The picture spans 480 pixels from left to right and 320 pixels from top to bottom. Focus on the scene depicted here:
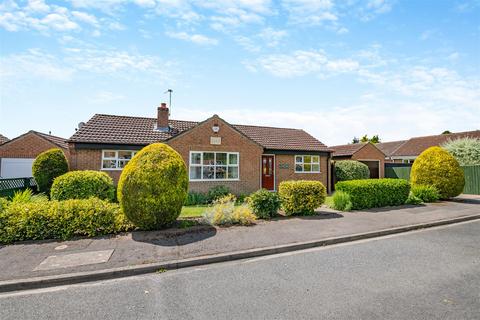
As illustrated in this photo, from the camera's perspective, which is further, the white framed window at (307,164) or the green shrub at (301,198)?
the white framed window at (307,164)

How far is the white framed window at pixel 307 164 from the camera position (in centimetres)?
1752

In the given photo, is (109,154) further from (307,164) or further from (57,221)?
(307,164)

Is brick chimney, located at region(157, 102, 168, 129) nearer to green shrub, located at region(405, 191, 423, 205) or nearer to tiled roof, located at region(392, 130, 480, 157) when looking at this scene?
green shrub, located at region(405, 191, 423, 205)

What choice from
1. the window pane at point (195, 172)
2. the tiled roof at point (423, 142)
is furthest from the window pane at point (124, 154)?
the tiled roof at point (423, 142)

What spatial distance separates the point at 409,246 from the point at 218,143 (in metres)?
10.2

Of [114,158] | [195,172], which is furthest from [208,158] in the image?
[114,158]

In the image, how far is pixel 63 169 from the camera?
43.0 ft

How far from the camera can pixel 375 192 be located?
1133cm

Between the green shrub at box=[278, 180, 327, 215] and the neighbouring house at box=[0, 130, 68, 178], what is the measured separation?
2199 cm

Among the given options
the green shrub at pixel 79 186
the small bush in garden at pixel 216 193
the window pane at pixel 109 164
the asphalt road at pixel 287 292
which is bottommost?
the asphalt road at pixel 287 292

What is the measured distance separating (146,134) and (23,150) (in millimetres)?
17363

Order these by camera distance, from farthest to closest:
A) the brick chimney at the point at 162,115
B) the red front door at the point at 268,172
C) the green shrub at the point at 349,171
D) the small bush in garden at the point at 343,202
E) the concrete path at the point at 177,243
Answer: the green shrub at the point at 349,171, the red front door at the point at 268,172, the brick chimney at the point at 162,115, the small bush in garden at the point at 343,202, the concrete path at the point at 177,243

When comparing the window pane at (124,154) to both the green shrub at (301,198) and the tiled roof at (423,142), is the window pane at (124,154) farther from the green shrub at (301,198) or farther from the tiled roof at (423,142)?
the tiled roof at (423,142)

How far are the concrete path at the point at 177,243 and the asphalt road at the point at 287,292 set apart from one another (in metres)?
0.59
